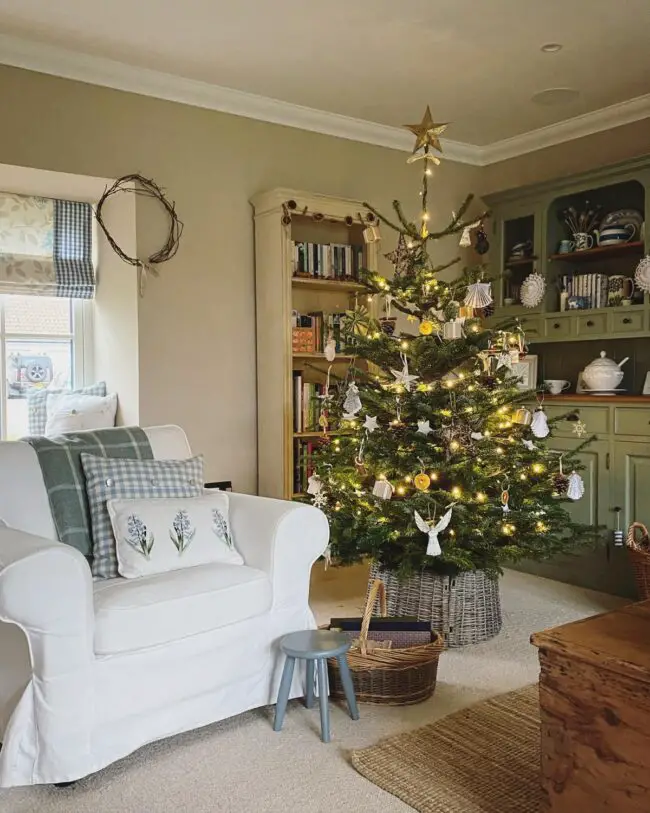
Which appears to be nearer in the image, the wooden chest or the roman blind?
the wooden chest

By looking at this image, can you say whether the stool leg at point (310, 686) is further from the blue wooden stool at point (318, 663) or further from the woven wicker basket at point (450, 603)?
the woven wicker basket at point (450, 603)

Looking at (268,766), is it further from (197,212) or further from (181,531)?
(197,212)

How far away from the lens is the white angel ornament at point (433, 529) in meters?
2.98

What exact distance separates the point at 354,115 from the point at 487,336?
2.03 metres

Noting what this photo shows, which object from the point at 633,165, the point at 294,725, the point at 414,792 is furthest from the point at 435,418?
the point at 633,165

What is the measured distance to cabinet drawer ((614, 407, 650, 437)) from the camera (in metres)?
3.95

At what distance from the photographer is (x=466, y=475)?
3.14 m

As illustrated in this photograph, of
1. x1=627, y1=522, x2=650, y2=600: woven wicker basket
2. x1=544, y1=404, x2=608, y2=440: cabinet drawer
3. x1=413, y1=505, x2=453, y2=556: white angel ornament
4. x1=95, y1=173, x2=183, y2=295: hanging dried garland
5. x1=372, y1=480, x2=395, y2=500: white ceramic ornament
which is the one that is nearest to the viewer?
x1=413, y1=505, x2=453, y2=556: white angel ornament

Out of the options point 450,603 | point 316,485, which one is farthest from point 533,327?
point 450,603

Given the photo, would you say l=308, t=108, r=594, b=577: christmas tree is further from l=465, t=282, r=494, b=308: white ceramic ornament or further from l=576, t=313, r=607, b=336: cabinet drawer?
l=576, t=313, r=607, b=336: cabinet drawer

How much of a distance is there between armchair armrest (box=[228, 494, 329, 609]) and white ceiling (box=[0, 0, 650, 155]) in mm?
2076

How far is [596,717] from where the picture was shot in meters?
1.81

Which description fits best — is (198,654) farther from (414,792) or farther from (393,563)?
(393,563)

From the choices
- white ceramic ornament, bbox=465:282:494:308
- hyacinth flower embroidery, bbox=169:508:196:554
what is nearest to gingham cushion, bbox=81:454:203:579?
hyacinth flower embroidery, bbox=169:508:196:554
